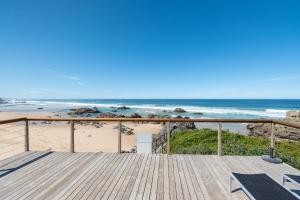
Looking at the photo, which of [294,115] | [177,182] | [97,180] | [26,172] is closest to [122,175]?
[97,180]

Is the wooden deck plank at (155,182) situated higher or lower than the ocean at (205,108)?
higher

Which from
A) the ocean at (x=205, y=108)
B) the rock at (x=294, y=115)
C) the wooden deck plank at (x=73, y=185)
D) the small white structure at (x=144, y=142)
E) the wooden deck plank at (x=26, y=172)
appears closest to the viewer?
the wooden deck plank at (x=73, y=185)

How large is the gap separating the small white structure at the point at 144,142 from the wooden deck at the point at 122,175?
8.7 inches

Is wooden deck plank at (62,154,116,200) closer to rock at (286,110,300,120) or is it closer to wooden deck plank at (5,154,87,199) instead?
wooden deck plank at (5,154,87,199)

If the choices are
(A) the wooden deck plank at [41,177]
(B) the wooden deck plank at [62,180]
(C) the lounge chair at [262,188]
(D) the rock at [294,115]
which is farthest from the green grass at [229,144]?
(D) the rock at [294,115]

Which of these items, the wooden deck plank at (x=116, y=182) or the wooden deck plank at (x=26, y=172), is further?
the wooden deck plank at (x=26, y=172)

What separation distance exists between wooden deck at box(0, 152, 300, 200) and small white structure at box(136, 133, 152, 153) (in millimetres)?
222

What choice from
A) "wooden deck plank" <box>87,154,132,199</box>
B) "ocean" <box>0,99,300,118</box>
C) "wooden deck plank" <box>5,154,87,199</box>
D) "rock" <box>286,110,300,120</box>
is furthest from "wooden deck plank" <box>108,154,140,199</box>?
"ocean" <box>0,99,300,118</box>

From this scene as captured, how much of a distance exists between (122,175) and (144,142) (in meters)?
1.40

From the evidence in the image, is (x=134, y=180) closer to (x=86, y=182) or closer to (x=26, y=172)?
(x=86, y=182)

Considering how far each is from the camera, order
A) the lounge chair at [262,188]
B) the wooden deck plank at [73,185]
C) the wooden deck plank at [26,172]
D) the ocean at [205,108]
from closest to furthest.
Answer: the lounge chair at [262,188], the wooden deck plank at [73,185], the wooden deck plank at [26,172], the ocean at [205,108]

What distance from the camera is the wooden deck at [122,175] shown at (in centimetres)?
242

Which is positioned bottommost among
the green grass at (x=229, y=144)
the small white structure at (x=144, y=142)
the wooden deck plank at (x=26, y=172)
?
the green grass at (x=229, y=144)

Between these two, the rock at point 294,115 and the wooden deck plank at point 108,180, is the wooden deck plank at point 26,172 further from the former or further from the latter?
the rock at point 294,115
